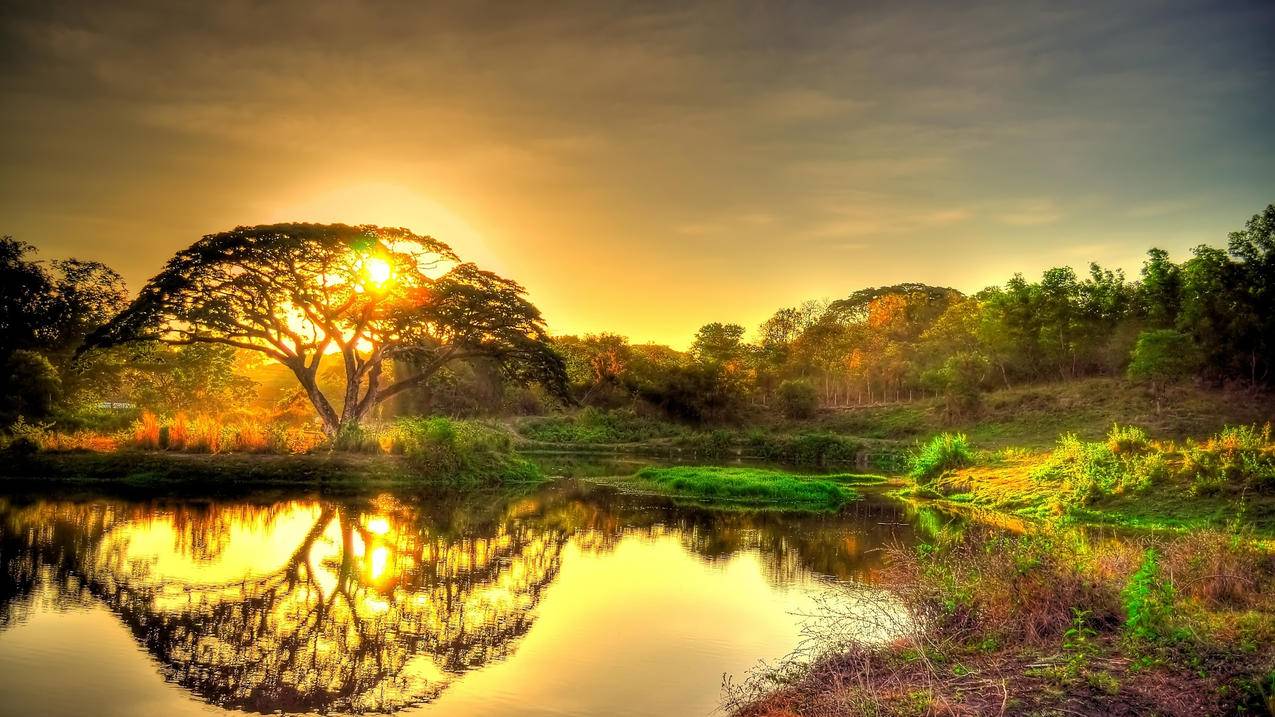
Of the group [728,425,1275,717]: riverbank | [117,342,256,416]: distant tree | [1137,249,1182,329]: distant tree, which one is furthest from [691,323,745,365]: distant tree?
[728,425,1275,717]: riverbank

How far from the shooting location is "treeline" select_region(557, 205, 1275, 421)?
169ft

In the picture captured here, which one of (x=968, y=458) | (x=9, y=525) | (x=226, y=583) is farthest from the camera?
(x=968, y=458)

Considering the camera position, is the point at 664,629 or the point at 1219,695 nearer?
the point at 1219,695

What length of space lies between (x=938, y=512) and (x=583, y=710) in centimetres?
2177

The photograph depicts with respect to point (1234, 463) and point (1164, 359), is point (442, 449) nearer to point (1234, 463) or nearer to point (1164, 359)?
point (1234, 463)

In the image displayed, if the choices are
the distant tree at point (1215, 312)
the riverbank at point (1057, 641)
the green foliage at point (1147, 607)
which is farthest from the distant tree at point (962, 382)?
the green foliage at point (1147, 607)

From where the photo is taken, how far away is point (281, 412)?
4734 cm

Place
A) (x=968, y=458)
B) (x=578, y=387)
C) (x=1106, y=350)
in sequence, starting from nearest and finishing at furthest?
1. (x=968, y=458)
2. (x=1106, y=350)
3. (x=578, y=387)

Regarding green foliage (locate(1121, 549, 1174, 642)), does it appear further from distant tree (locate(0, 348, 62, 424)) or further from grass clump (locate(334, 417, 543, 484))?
distant tree (locate(0, 348, 62, 424))

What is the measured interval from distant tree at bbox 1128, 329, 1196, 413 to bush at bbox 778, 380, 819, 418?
27738 millimetres

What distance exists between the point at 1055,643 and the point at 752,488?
74.9ft

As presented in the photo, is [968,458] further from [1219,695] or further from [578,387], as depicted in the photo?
[578,387]

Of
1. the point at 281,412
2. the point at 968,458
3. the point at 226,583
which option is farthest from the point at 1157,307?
the point at 226,583

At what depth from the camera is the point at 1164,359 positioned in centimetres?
5256
